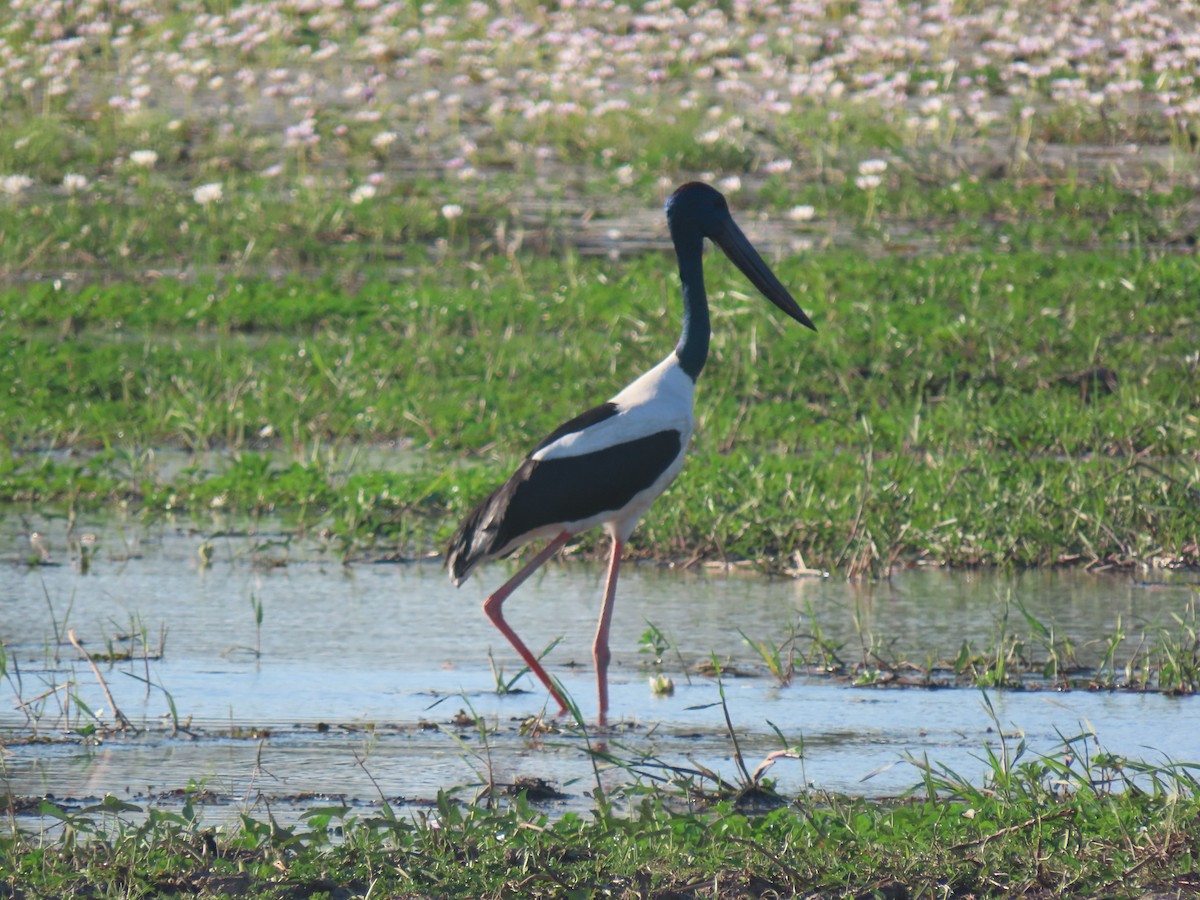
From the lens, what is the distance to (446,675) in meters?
5.16

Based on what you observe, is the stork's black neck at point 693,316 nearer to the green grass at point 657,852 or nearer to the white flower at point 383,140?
the green grass at point 657,852

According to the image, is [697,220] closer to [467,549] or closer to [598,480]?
[598,480]

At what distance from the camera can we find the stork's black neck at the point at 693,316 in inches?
228

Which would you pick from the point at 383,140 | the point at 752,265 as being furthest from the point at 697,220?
the point at 383,140

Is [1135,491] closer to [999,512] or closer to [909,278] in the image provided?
[999,512]

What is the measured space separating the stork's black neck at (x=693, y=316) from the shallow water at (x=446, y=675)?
0.68m

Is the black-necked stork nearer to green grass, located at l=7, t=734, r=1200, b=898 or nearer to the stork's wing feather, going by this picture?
the stork's wing feather

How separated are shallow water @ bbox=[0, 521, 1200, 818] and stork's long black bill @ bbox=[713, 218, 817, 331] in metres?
0.91

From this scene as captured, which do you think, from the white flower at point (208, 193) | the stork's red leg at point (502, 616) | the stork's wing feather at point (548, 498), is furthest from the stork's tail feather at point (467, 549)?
the white flower at point (208, 193)

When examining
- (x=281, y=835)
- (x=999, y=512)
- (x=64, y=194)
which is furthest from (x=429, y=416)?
(x=64, y=194)

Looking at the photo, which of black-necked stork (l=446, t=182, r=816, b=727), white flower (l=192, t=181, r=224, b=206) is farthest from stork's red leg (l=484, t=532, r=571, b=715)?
white flower (l=192, t=181, r=224, b=206)

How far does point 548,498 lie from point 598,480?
0.46ft

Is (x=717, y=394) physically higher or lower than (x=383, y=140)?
higher

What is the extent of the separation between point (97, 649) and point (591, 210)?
736 centimetres
